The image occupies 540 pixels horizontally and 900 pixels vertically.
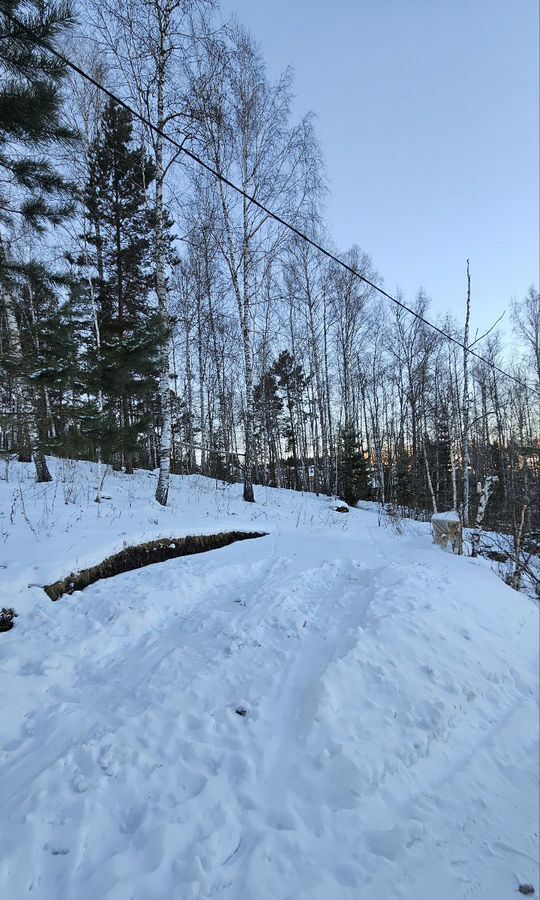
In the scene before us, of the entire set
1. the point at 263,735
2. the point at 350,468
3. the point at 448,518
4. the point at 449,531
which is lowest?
the point at 263,735

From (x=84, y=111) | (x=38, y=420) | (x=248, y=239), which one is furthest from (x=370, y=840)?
(x=84, y=111)

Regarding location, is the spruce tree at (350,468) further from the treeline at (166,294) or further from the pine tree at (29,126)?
the pine tree at (29,126)

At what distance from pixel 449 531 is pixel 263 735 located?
17.4ft

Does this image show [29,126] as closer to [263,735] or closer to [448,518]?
[263,735]

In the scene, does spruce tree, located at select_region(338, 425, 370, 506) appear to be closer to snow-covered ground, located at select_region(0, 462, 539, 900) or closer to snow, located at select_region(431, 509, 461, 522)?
snow, located at select_region(431, 509, 461, 522)

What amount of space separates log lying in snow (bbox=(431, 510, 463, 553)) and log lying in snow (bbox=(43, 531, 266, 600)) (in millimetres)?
3228

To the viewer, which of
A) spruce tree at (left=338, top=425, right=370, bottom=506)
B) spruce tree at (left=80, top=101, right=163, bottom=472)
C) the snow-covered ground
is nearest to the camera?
the snow-covered ground

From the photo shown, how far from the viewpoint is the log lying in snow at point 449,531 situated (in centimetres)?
643

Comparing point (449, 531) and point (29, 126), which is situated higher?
point (29, 126)

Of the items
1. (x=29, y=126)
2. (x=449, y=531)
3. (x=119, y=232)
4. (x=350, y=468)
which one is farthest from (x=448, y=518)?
(x=119, y=232)

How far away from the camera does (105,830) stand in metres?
1.70

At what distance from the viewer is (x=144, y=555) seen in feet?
16.9

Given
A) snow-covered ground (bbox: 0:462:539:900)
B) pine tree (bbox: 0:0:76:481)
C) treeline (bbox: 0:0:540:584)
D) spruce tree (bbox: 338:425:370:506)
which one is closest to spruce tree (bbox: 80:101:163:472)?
treeline (bbox: 0:0:540:584)

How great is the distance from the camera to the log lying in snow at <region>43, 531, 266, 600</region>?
397 cm
